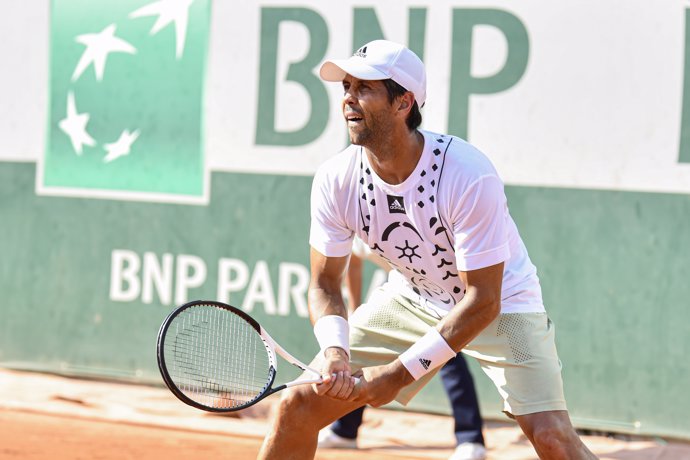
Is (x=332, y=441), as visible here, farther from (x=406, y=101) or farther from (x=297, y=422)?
(x=406, y=101)

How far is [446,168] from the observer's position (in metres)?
3.21

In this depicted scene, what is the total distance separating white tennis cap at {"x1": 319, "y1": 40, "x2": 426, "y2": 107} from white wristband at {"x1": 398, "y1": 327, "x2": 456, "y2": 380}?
676 millimetres

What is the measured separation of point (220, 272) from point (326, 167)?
2.41 metres

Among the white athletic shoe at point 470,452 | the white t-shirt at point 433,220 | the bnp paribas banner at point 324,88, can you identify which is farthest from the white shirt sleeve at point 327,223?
the bnp paribas banner at point 324,88

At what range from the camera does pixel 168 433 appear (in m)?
5.11

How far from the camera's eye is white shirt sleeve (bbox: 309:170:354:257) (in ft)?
11.1

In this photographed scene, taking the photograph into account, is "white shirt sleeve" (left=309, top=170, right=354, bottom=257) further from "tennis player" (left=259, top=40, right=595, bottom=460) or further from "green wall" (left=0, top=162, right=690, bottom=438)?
"green wall" (left=0, top=162, right=690, bottom=438)

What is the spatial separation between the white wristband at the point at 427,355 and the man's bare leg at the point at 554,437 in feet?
1.00

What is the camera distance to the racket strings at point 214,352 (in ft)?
11.1

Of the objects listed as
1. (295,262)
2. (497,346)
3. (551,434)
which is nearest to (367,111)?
(497,346)

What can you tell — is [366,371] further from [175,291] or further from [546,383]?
[175,291]

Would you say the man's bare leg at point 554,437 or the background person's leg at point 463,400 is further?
the background person's leg at point 463,400

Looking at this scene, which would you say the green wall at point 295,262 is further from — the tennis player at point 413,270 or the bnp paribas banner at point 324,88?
the tennis player at point 413,270

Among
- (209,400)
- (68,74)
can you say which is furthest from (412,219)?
(68,74)
